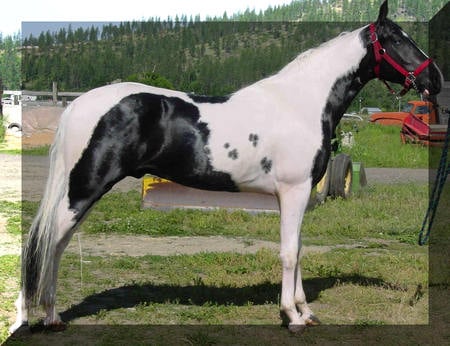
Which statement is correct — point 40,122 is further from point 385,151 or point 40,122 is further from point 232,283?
point 232,283

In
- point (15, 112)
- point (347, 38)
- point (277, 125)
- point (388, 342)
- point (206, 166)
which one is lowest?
point (15, 112)

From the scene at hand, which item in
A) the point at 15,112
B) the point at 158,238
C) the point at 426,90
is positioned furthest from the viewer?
the point at 15,112

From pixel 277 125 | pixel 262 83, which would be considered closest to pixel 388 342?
pixel 277 125

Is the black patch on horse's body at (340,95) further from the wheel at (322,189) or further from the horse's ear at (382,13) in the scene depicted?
the wheel at (322,189)

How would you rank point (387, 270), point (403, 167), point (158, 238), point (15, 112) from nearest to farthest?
1. point (387, 270)
2. point (158, 238)
3. point (403, 167)
4. point (15, 112)

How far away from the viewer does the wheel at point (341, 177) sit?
44.2 ft

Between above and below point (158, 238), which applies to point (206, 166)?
above

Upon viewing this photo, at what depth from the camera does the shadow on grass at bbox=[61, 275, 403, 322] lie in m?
6.57

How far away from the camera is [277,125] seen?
5914 mm

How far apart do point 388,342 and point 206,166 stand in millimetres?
2265

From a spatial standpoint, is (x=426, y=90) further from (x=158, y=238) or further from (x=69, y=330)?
(x=158, y=238)

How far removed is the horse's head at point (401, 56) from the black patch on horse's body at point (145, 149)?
6.22ft

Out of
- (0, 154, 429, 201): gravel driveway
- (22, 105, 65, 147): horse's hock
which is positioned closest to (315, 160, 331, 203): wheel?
(0, 154, 429, 201): gravel driveway

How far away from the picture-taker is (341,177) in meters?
13.5
